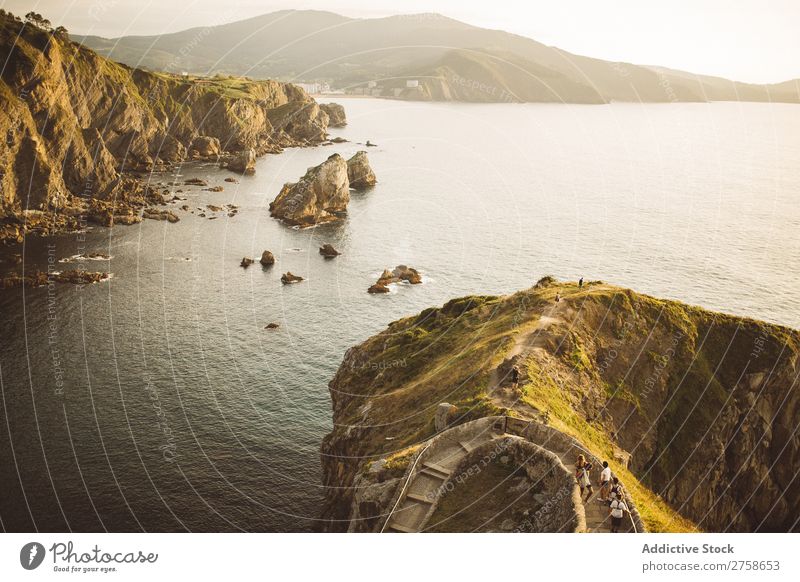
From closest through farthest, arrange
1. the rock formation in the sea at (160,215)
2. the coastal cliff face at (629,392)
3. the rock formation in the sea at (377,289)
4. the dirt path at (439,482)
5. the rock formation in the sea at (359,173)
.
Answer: the dirt path at (439,482) → the coastal cliff face at (629,392) → the rock formation in the sea at (377,289) → the rock formation in the sea at (160,215) → the rock formation in the sea at (359,173)

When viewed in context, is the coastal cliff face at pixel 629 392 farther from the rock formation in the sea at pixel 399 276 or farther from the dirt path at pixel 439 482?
the rock formation in the sea at pixel 399 276

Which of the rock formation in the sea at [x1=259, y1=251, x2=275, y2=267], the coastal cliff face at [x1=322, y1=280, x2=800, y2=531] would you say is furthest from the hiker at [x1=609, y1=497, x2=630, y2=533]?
the rock formation in the sea at [x1=259, y1=251, x2=275, y2=267]

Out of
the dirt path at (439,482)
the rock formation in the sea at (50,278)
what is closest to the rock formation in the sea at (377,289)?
the rock formation in the sea at (50,278)

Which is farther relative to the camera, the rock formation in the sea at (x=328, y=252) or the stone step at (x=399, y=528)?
the rock formation in the sea at (x=328, y=252)

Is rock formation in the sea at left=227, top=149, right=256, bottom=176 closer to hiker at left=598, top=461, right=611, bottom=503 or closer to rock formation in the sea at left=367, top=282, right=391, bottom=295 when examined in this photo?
rock formation in the sea at left=367, top=282, right=391, bottom=295
